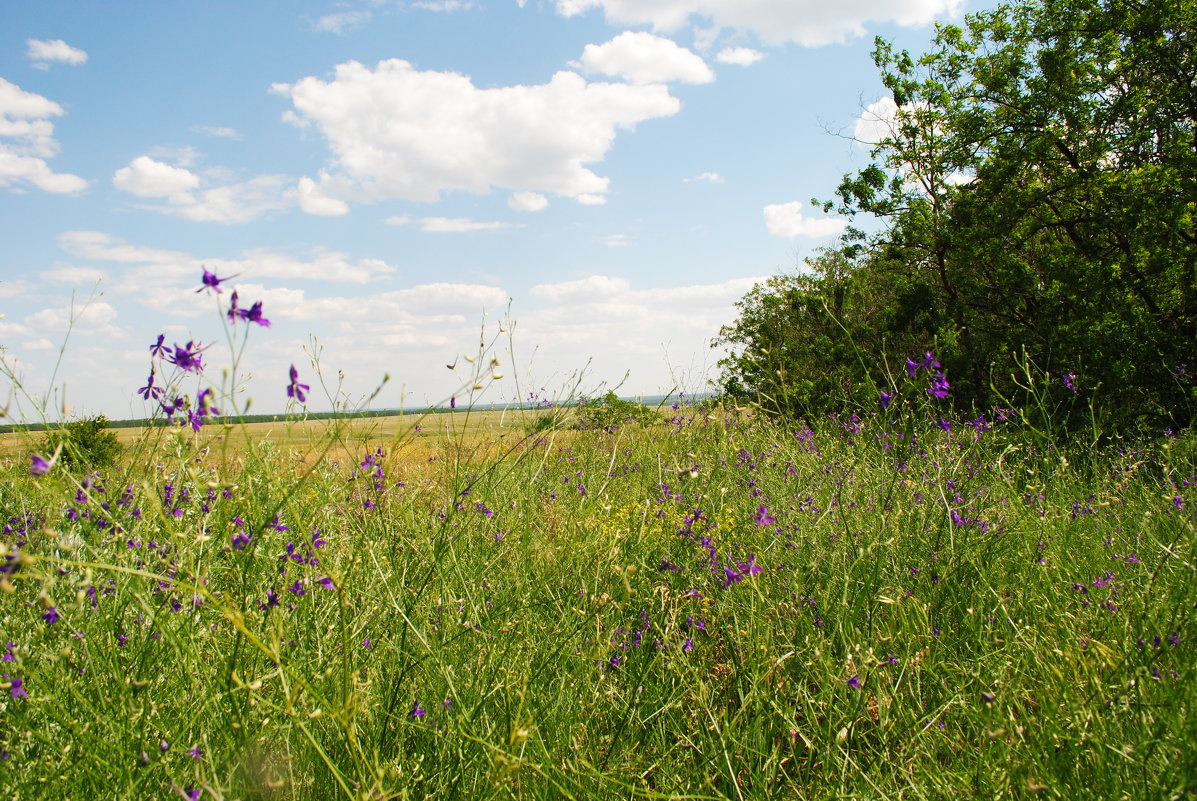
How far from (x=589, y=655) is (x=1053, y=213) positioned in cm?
890

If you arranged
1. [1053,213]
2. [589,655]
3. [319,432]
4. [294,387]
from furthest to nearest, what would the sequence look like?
[1053,213] < [319,432] < [589,655] < [294,387]

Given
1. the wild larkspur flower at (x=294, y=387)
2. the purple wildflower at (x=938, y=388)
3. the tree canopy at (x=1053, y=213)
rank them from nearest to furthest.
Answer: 1. the wild larkspur flower at (x=294, y=387)
2. the purple wildflower at (x=938, y=388)
3. the tree canopy at (x=1053, y=213)

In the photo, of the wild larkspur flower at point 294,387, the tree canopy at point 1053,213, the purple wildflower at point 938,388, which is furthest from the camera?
the tree canopy at point 1053,213

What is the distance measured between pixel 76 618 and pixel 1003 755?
2.34 metres

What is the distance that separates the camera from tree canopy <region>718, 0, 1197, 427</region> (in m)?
7.05

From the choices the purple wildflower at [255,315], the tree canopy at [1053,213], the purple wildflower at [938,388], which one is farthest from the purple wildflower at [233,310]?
the tree canopy at [1053,213]

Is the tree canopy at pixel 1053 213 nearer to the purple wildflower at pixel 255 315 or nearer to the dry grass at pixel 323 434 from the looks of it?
the dry grass at pixel 323 434

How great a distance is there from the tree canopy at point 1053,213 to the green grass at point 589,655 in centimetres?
365

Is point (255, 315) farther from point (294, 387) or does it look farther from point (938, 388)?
point (938, 388)

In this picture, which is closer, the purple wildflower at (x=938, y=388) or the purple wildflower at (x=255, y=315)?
the purple wildflower at (x=255, y=315)

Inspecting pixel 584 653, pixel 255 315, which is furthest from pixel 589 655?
pixel 255 315

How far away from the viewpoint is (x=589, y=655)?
6.14 feet

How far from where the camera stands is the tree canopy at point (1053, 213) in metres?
7.05

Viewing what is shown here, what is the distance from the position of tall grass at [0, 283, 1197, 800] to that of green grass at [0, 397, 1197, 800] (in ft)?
0.05
